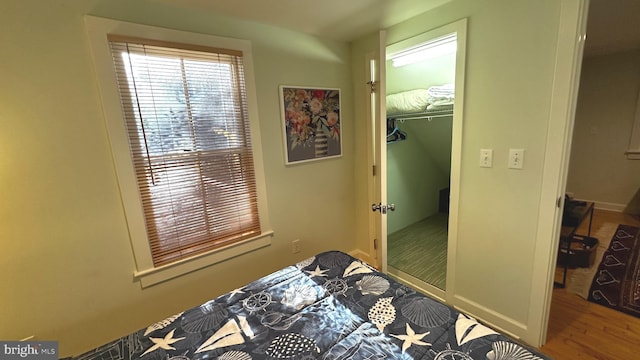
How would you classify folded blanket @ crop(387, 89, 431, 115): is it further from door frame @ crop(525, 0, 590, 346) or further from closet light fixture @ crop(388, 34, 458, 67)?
door frame @ crop(525, 0, 590, 346)

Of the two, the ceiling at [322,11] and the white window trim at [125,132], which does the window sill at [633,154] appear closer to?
the ceiling at [322,11]

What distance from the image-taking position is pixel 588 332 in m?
1.71

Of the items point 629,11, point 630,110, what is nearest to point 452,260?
point 629,11

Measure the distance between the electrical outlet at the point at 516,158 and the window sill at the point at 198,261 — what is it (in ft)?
5.77

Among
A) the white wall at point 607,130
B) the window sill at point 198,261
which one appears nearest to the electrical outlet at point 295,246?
the window sill at point 198,261

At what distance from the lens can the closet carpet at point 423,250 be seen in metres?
2.42

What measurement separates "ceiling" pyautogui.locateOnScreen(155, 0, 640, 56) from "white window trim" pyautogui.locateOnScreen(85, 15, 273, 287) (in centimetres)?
20

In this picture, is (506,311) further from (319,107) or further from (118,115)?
(118,115)

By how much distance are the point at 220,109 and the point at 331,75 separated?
1.05 meters

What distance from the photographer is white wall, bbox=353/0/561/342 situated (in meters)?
1.40

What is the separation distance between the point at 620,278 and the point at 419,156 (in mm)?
2137

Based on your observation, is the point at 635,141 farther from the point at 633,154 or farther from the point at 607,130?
the point at 607,130

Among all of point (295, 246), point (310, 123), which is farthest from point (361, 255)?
point (310, 123)
